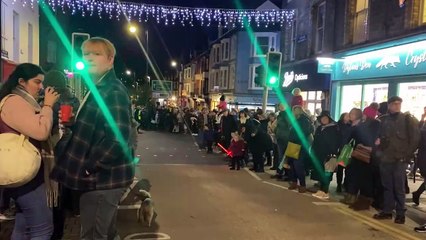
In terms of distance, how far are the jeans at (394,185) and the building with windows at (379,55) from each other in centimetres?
571

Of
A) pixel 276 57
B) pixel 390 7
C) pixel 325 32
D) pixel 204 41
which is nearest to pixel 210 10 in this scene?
pixel 325 32

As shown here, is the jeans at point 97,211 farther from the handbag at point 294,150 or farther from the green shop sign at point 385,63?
the green shop sign at point 385,63

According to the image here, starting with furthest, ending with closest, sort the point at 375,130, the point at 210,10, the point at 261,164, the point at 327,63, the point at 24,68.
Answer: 1. the point at 210,10
2. the point at 327,63
3. the point at 261,164
4. the point at 375,130
5. the point at 24,68

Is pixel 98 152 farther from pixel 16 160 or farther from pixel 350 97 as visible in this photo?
pixel 350 97

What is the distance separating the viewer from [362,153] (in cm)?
777

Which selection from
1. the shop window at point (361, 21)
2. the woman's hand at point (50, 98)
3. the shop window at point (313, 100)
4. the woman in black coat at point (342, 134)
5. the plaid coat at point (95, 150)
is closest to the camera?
the plaid coat at point (95, 150)

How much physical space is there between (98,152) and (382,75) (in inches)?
491

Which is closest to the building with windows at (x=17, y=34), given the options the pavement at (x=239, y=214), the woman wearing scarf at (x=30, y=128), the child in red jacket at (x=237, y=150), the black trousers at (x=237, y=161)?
the pavement at (x=239, y=214)

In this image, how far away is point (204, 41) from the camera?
190 feet

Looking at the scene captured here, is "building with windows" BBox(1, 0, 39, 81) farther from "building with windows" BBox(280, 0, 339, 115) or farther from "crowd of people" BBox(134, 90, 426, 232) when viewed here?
"building with windows" BBox(280, 0, 339, 115)

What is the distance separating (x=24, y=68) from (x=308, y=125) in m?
6.91

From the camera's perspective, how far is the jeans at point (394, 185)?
22.7 feet

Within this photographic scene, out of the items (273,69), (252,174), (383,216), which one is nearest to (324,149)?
(383,216)

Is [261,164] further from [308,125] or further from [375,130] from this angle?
[375,130]
